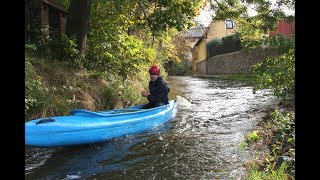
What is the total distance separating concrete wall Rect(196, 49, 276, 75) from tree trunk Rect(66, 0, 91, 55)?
18.1 m

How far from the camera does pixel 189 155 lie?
18.9ft

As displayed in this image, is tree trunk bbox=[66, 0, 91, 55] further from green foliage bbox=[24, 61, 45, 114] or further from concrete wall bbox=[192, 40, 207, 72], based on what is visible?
concrete wall bbox=[192, 40, 207, 72]

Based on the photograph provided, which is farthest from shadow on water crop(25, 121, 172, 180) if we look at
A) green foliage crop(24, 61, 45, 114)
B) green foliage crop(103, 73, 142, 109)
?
green foliage crop(103, 73, 142, 109)

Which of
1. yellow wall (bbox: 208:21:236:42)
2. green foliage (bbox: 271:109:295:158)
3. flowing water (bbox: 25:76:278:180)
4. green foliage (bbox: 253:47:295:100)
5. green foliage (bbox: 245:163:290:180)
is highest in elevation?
yellow wall (bbox: 208:21:236:42)

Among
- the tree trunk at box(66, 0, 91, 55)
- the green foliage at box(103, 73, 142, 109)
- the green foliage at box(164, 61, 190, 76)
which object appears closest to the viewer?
the green foliage at box(103, 73, 142, 109)

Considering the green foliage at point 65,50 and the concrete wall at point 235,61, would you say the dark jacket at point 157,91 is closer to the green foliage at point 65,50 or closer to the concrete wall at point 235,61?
the green foliage at point 65,50

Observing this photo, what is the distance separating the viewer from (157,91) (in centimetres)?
845

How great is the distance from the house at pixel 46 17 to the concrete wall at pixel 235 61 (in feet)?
59.6

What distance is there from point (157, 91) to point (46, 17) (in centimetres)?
430

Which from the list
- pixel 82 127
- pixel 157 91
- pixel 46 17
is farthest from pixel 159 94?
pixel 46 17

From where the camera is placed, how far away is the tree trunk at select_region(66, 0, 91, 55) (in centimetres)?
988

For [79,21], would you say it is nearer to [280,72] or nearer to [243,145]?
[280,72]

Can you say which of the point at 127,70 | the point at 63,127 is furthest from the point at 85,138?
the point at 127,70
